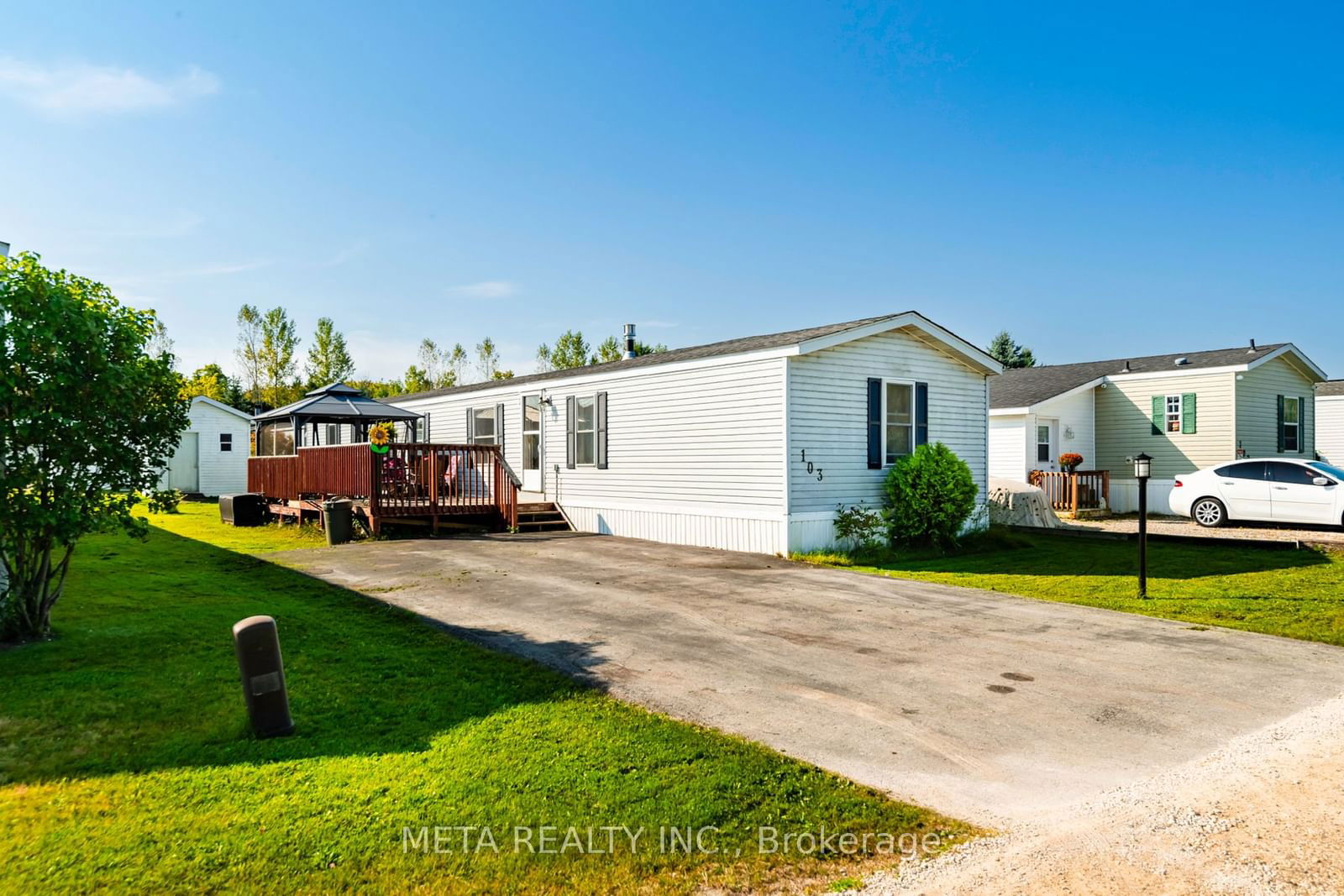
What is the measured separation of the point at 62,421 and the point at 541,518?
11.4m

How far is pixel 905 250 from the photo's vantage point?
79.0 ft

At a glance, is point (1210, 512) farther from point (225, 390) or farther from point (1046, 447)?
point (225, 390)

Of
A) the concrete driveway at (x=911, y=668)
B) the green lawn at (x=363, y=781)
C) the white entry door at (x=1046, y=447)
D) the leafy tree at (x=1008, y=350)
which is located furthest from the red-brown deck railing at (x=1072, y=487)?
the leafy tree at (x=1008, y=350)

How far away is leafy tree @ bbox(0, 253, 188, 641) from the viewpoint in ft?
18.4

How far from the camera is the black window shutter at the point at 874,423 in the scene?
1338 centimetres

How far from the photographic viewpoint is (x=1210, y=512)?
55.9 feet

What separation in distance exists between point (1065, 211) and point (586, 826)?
22.9 m

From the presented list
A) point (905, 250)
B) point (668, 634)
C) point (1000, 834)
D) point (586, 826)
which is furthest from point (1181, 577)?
point (905, 250)

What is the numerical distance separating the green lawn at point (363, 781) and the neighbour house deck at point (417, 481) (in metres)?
9.12

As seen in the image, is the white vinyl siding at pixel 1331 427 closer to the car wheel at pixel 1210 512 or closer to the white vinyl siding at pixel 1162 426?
the white vinyl siding at pixel 1162 426

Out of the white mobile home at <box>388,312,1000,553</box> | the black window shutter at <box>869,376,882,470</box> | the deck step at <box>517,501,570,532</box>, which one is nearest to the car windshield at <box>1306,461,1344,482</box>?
the white mobile home at <box>388,312,1000,553</box>

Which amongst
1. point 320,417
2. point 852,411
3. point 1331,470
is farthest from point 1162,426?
point 320,417

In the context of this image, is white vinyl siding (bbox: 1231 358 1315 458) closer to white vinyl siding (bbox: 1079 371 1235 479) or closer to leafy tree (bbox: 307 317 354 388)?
white vinyl siding (bbox: 1079 371 1235 479)

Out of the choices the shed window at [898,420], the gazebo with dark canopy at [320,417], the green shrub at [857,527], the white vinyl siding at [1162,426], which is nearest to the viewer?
the green shrub at [857,527]
